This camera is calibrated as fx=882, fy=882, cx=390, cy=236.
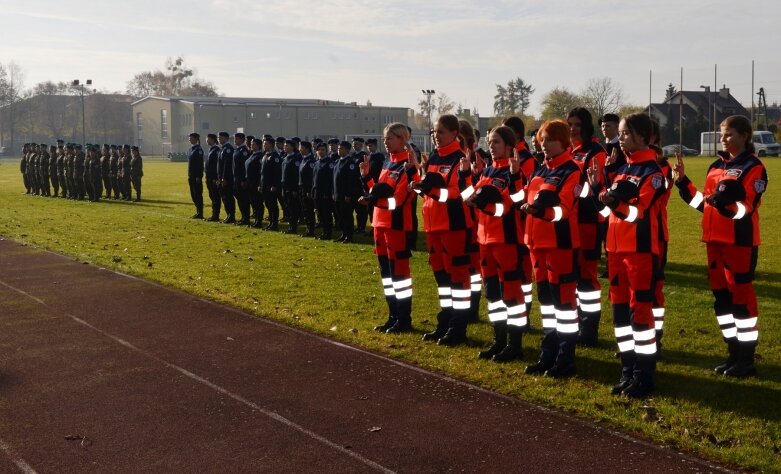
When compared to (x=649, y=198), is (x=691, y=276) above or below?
below

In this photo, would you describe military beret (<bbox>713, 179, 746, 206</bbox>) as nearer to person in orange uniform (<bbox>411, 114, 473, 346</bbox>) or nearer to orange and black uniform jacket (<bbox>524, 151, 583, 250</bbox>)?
orange and black uniform jacket (<bbox>524, 151, 583, 250</bbox>)

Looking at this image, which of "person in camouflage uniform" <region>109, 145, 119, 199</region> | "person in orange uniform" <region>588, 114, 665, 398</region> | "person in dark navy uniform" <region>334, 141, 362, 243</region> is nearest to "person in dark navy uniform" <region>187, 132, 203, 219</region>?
"person in dark navy uniform" <region>334, 141, 362, 243</region>

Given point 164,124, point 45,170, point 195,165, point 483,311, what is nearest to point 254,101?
point 164,124

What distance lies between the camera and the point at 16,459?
5.95m

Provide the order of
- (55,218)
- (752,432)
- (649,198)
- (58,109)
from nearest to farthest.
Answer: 1. (752,432)
2. (649,198)
3. (55,218)
4. (58,109)

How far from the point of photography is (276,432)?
6.41m

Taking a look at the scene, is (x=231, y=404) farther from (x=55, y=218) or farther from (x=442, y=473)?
(x=55, y=218)

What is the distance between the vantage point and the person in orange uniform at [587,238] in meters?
8.56

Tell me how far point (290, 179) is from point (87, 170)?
15.5m

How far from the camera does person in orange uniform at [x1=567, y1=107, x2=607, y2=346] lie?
28.1ft

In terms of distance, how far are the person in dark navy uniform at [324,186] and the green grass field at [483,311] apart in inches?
26.7

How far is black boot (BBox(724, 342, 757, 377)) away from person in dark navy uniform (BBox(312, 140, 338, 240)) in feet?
39.8

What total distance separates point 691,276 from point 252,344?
7085 mm

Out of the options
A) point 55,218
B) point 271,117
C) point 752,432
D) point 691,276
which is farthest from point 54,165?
point 271,117
